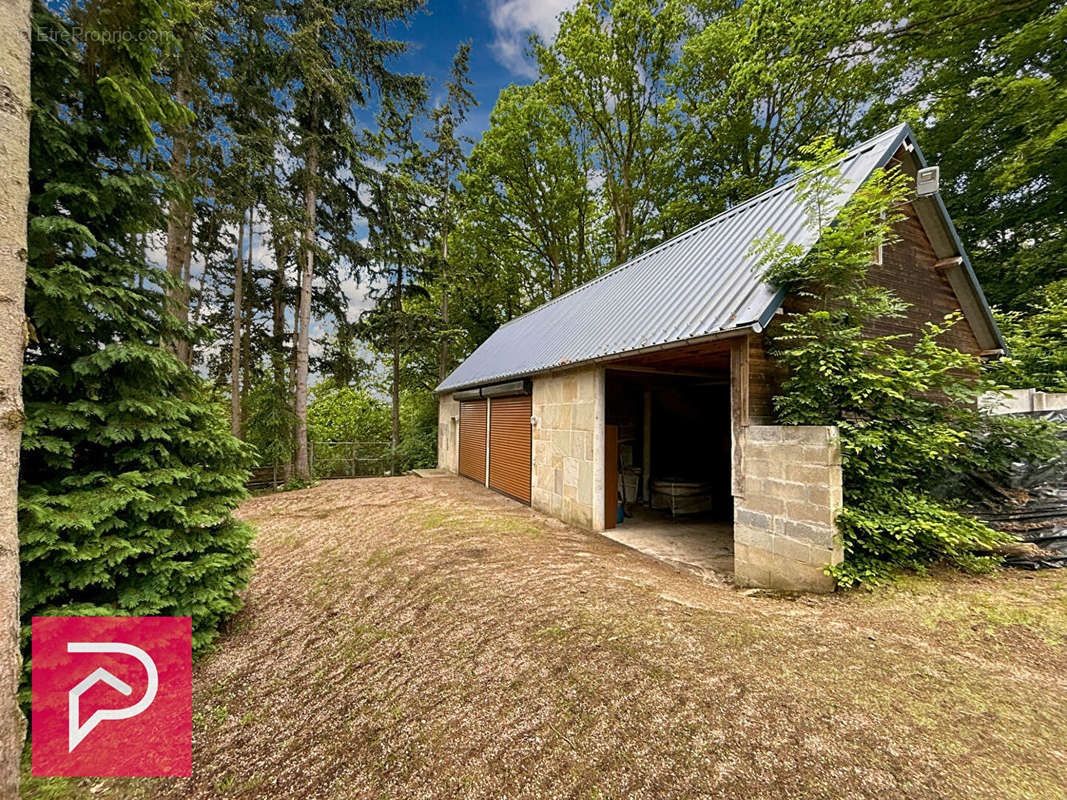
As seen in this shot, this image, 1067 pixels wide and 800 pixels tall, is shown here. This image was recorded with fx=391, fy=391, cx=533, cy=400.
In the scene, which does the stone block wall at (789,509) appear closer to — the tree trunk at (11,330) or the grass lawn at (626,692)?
the grass lawn at (626,692)

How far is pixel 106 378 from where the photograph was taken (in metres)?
3.01

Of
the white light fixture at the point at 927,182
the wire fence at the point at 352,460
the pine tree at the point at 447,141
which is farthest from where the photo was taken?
the pine tree at the point at 447,141

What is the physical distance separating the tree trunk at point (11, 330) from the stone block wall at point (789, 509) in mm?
5664

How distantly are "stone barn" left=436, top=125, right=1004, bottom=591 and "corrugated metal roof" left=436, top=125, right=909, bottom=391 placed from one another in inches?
1.3

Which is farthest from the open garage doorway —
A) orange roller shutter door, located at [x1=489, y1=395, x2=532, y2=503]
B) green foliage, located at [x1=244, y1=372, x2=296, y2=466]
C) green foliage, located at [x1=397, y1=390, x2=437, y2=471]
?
green foliage, located at [x1=397, y1=390, x2=437, y2=471]

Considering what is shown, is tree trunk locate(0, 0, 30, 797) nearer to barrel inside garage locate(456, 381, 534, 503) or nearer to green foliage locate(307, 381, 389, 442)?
barrel inside garage locate(456, 381, 534, 503)

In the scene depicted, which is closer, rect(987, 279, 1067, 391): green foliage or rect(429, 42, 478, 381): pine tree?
rect(987, 279, 1067, 391): green foliage

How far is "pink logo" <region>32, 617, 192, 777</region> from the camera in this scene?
88.7 inches

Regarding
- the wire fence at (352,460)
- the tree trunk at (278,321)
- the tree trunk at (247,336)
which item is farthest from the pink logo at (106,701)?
the tree trunk at (247,336)

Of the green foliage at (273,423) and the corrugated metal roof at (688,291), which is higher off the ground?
the corrugated metal roof at (688,291)

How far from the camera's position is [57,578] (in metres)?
2.53

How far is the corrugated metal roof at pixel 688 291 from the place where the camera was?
4.90m

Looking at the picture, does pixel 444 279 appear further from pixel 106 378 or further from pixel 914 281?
pixel 914 281

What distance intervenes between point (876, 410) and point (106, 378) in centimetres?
702
